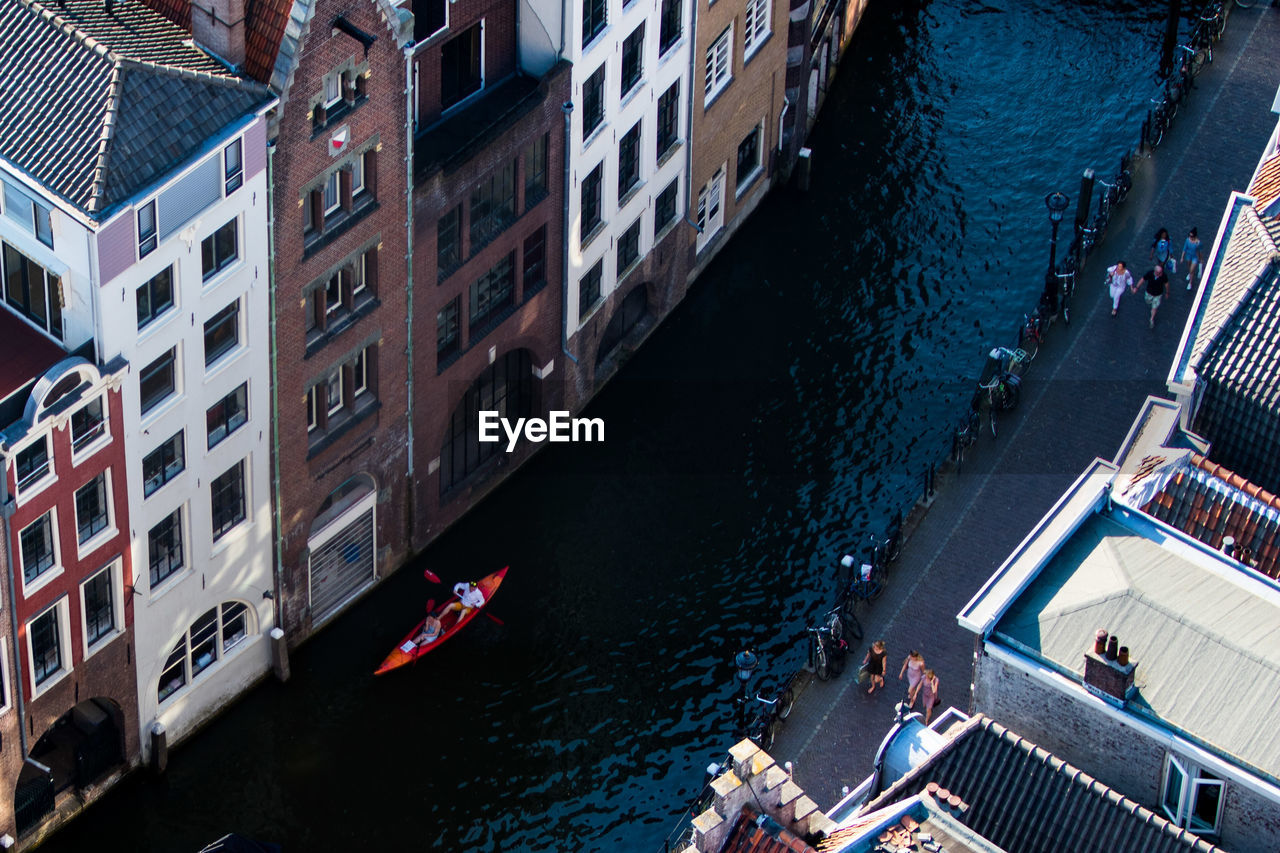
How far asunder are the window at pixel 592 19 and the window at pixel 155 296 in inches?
889

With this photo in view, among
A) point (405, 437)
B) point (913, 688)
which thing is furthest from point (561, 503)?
point (913, 688)

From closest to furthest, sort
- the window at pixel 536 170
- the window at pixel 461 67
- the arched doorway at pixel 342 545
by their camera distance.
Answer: the window at pixel 461 67, the arched doorway at pixel 342 545, the window at pixel 536 170

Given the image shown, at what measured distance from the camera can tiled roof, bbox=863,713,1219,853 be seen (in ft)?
269

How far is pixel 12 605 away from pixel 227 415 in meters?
11.0

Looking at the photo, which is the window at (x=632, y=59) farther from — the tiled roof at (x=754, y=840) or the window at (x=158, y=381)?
the tiled roof at (x=754, y=840)

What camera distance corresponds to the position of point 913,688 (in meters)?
102

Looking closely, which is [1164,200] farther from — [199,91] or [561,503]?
[199,91]

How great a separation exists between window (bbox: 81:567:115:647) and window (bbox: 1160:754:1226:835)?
37264 mm

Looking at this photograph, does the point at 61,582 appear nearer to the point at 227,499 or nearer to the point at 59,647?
the point at 59,647

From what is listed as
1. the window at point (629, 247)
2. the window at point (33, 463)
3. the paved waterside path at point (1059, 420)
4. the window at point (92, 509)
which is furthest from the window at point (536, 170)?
the window at point (33, 463)

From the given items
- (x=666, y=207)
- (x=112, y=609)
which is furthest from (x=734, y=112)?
(x=112, y=609)

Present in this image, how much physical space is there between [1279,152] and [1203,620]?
2753cm

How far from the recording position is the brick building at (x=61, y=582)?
86.5 metres

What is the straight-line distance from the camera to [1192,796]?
279ft
